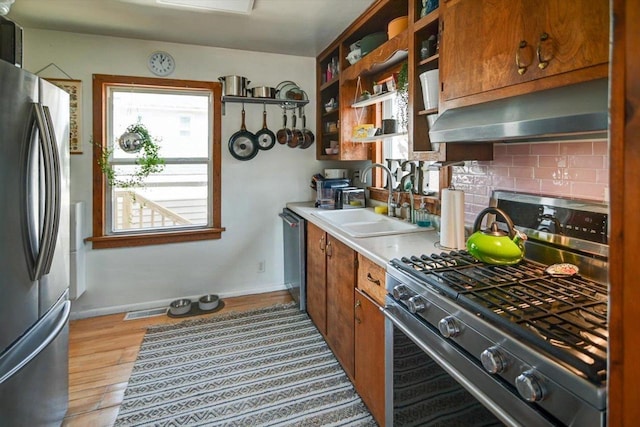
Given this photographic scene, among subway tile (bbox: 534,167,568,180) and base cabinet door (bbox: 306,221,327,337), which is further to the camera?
base cabinet door (bbox: 306,221,327,337)

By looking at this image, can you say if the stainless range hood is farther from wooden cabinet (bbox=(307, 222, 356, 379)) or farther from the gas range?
wooden cabinet (bbox=(307, 222, 356, 379))

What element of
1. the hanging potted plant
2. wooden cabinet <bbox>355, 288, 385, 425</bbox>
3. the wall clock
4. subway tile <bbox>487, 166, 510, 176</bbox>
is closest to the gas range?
subway tile <bbox>487, 166, 510, 176</bbox>

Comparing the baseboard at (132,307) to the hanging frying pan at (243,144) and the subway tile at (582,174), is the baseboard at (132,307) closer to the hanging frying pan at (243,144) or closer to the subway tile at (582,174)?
the hanging frying pan at (243,144)

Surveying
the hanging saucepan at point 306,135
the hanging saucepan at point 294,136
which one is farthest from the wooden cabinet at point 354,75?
the hanging saucepan at point 294,136

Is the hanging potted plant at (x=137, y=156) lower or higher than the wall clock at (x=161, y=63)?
lower

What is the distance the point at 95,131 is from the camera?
113 inches

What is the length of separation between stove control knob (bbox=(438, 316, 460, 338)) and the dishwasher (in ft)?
5.97

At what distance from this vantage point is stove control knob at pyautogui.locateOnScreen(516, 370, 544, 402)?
768 millimetres

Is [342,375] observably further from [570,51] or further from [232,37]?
[232,37]

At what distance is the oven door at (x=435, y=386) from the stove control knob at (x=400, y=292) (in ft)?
0.14

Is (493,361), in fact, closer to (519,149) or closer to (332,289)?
(519,149)

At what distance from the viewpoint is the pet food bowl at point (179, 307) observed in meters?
3.01

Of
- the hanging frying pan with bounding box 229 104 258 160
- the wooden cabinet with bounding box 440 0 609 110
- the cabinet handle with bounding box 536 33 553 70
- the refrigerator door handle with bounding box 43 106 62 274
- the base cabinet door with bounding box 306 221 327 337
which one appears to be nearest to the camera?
the wooden cabinet with bounding box 440 0 609 110

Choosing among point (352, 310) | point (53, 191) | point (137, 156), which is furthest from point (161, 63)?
point (352, 310)
